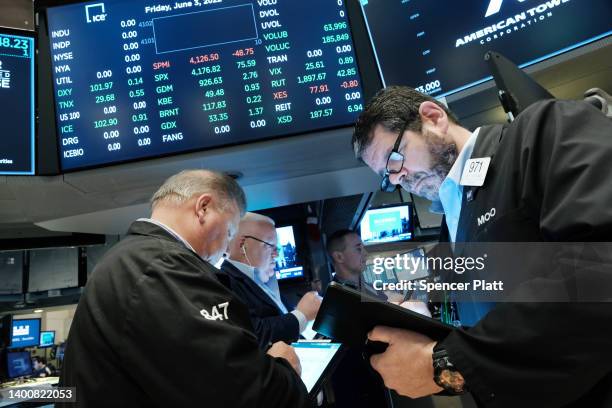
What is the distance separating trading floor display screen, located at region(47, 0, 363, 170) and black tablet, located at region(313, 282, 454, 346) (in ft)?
5.00

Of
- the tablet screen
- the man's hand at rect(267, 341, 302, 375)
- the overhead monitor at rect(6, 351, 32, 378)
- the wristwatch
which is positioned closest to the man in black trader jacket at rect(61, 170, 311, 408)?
the man's hand at rect(267, 341, 302, 375)

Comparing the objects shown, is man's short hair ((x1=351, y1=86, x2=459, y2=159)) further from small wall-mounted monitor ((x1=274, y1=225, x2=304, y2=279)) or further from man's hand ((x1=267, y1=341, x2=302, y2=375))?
small wall-mounted monitor ((x1=274, y1=225, x2=304, y2=279))

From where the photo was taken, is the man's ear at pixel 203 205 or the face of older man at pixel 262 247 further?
the face of older man at pixel 262 247

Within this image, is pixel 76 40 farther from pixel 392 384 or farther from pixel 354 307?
pixel 392 384

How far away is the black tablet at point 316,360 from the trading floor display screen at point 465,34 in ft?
4.72

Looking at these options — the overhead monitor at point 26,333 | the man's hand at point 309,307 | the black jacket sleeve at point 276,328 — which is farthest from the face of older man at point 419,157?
the overhead monitor at point 26,333

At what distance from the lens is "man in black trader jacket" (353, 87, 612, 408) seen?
32.7 inches

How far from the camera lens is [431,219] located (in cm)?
586

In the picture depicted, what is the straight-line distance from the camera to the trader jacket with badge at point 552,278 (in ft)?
2.71

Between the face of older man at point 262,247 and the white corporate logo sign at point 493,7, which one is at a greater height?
the white corporate logo sign at point 493,7

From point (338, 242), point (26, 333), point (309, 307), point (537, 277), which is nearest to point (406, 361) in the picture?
point (537, 277)

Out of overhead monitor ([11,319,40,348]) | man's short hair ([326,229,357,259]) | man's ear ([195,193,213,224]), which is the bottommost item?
overhead monitor ([11,319,40,348])

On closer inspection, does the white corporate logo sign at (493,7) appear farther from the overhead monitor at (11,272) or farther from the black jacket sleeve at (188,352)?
the overhead monitor at (11,272)

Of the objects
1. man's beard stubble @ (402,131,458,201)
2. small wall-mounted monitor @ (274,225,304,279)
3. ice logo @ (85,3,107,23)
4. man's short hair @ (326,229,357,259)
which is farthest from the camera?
small wall-mounted monitor @ (274,225,304,279)
